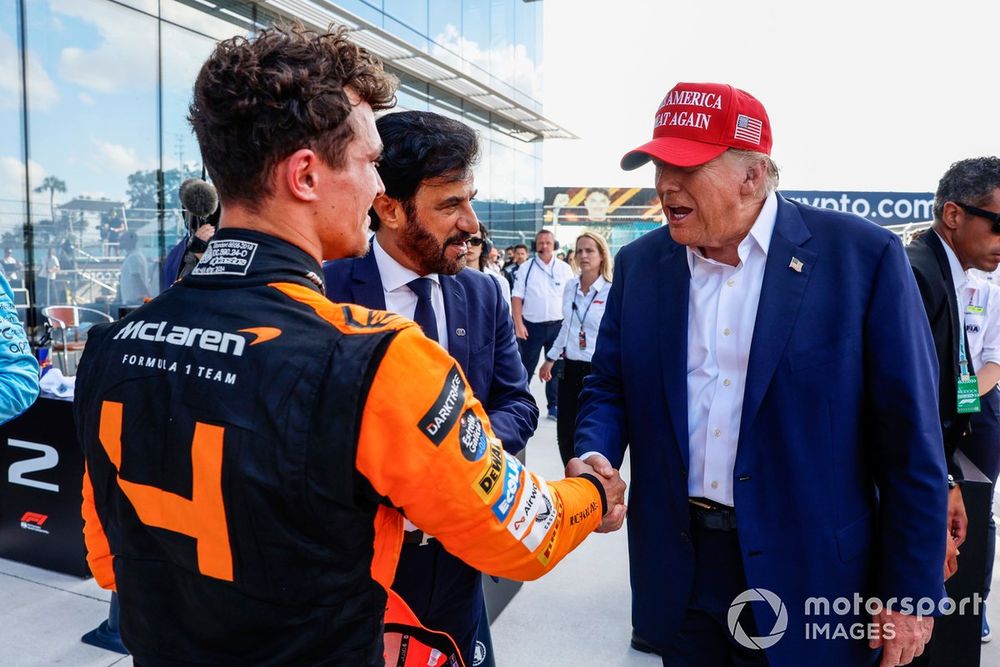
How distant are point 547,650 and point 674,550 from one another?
5.49 feet

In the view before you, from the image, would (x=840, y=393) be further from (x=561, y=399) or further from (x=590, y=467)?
(x=561, y=399)

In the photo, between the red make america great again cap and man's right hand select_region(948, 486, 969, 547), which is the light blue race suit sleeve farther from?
man's right hand select_region(948, 486, 969, 547)

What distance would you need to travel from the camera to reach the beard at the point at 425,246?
68.2 inches

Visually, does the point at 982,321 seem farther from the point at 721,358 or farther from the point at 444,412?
the point at 444,412

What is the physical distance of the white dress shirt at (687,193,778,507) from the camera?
1.71m

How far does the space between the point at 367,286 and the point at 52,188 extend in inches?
301

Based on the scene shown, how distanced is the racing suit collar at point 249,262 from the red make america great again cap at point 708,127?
104 centimetres

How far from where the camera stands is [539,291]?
8023mm

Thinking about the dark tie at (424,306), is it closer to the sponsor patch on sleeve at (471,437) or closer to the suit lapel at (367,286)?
the suit lapel at (367,286)

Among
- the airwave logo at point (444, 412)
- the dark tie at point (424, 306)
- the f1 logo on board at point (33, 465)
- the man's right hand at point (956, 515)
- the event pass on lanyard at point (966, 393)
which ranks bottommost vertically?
the f1 logo on board at point (33, 465)

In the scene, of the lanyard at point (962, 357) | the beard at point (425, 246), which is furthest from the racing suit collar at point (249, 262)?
the lanyard at point (962, 357)

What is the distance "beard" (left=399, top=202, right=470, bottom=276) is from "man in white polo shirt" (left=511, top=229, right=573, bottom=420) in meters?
6.12

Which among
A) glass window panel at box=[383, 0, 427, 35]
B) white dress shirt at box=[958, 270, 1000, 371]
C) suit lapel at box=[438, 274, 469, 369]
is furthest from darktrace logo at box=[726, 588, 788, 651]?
glass window panel at box=[383, 0, 427, 35]

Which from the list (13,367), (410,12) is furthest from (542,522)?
(410,12)
